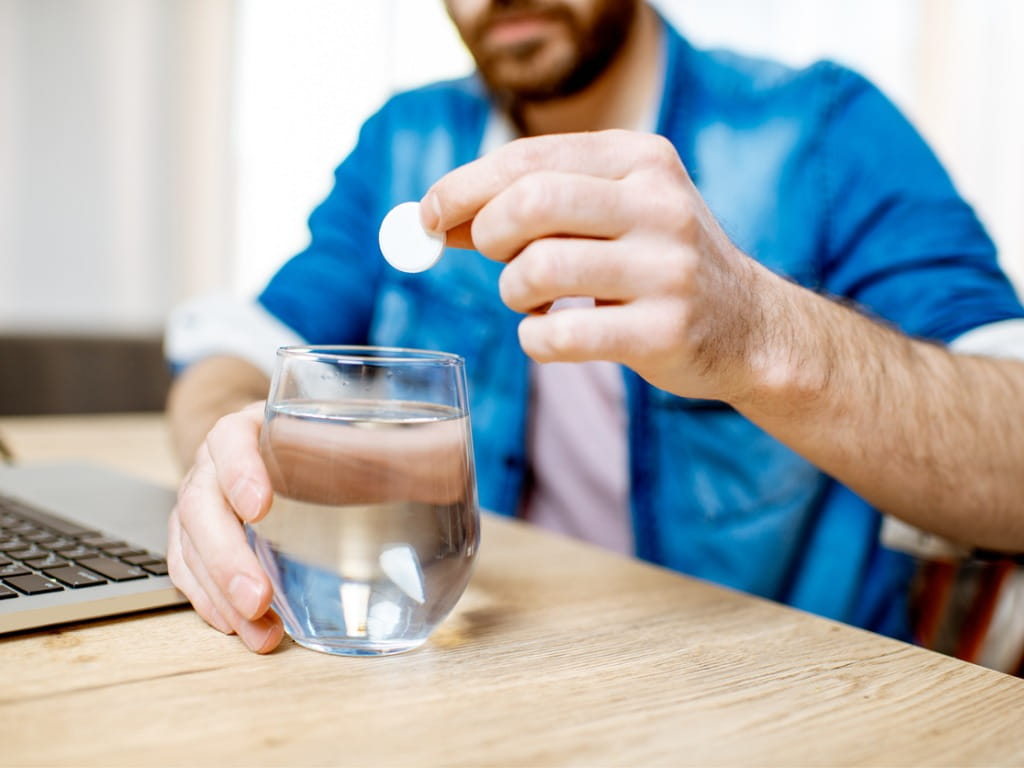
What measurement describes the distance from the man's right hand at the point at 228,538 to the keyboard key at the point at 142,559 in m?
0.03

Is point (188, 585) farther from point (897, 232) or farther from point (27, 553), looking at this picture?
point (897, 232)

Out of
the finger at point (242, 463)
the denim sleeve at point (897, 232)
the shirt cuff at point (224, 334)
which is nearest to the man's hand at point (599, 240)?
the finger at point (242, 463)

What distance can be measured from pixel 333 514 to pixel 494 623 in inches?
6.0

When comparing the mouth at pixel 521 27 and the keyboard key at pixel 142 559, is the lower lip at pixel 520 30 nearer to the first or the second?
the mouth at pixel 521 27

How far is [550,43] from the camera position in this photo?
1.10 metres

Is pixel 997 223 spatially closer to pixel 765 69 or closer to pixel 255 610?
pixel 765 69

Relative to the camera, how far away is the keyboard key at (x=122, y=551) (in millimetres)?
532

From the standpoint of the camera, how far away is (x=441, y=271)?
3.91 ft

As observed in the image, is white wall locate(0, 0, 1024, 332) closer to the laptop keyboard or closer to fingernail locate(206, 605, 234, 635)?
the laptop keyboard

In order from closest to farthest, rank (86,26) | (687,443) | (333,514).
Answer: (333,514), (687,443), (86,26)

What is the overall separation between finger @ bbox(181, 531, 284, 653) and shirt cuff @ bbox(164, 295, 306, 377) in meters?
0.58

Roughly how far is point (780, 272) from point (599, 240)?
669mm

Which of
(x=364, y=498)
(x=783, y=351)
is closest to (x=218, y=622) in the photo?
(x=364, y=498)

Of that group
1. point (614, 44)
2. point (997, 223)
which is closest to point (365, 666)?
point (614, 44)
